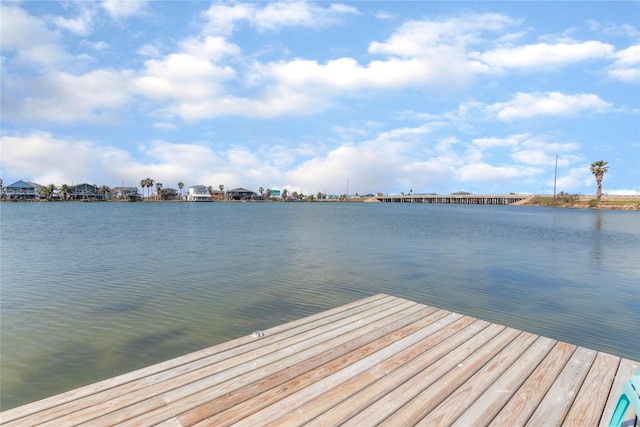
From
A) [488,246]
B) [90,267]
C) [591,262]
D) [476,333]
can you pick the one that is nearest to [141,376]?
[476,333]

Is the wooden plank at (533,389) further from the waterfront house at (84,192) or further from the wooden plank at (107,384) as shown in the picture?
the waterfront house at (84,192)

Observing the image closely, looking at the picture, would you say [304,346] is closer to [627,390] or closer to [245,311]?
[627,390]

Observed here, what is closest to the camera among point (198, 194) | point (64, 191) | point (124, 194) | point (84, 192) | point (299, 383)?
point (299, 383)

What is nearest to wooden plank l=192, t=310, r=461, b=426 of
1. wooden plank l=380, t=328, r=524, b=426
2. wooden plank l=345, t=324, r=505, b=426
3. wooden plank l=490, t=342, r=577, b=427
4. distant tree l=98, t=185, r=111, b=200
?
wooden plank l=345, t=324, r=505, b=426

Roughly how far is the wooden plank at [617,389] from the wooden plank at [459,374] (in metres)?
1.29

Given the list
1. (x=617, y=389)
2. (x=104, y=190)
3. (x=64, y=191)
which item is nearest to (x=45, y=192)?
(x=64, y=191)

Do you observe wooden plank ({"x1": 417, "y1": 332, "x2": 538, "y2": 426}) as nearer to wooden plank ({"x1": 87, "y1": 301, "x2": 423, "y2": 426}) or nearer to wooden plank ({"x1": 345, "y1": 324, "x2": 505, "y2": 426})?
wooden plank ({"x1": 345, "y1": 324, "x2": 505, "y2": 426})

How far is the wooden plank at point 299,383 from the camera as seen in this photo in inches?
156

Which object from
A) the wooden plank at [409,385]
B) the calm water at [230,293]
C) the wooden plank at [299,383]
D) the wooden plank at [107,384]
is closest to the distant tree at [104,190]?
the calm water at [230,293]

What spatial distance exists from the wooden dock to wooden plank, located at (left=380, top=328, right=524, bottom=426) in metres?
0.02

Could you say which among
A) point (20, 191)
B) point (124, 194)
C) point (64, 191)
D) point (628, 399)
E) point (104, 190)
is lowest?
point (628, 399)

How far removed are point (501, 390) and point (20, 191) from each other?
659 feet

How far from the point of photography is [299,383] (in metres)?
4.69

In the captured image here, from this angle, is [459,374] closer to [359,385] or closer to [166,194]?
[359,385]
